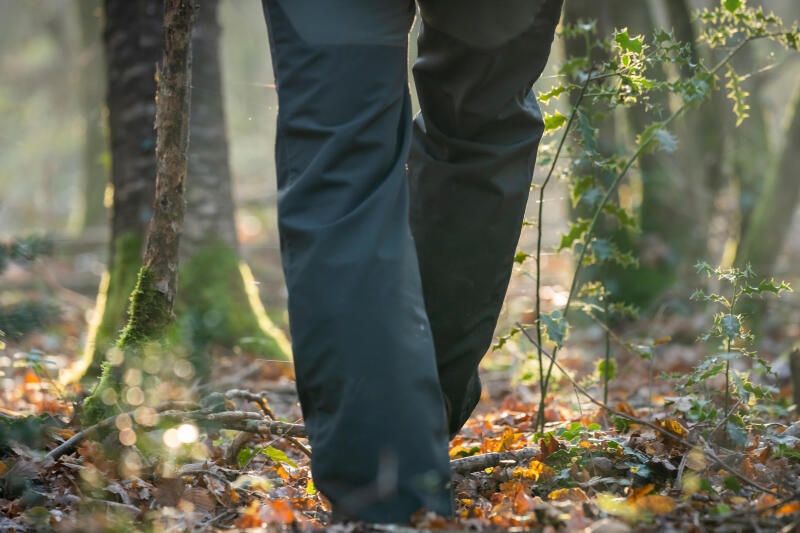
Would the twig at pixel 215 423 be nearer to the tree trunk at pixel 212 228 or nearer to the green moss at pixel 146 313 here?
the green moss at pixel 146 313

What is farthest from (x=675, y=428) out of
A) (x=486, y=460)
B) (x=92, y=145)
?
(x=92, y=145)

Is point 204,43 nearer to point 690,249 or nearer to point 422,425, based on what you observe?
point 422,425

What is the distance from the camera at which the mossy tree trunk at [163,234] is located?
6.28 ft

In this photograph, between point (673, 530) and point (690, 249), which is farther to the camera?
point (690, 249)

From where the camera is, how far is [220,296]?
3850 mm

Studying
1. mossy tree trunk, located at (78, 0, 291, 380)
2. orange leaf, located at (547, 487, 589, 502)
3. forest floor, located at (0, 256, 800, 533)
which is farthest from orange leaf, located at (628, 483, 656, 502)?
mossy tree trunk, located at (78, 0, 291, 380)

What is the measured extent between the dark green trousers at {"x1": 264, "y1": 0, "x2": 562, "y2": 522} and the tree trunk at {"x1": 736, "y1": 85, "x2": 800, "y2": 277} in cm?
400

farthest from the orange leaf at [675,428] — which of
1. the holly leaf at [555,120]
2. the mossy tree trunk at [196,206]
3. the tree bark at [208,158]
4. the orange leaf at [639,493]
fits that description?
the tree bark at [208,158]

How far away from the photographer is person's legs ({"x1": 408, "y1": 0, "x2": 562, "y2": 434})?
1.58m

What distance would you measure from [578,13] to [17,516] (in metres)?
4.57

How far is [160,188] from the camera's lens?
1.96 metres

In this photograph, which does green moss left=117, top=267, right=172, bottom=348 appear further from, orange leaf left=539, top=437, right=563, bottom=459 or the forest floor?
orange leaf left=539, top=437, right=563, bottom=459

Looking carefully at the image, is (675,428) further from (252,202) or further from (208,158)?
(252,202)

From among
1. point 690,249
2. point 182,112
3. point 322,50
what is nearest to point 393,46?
point 322,50
